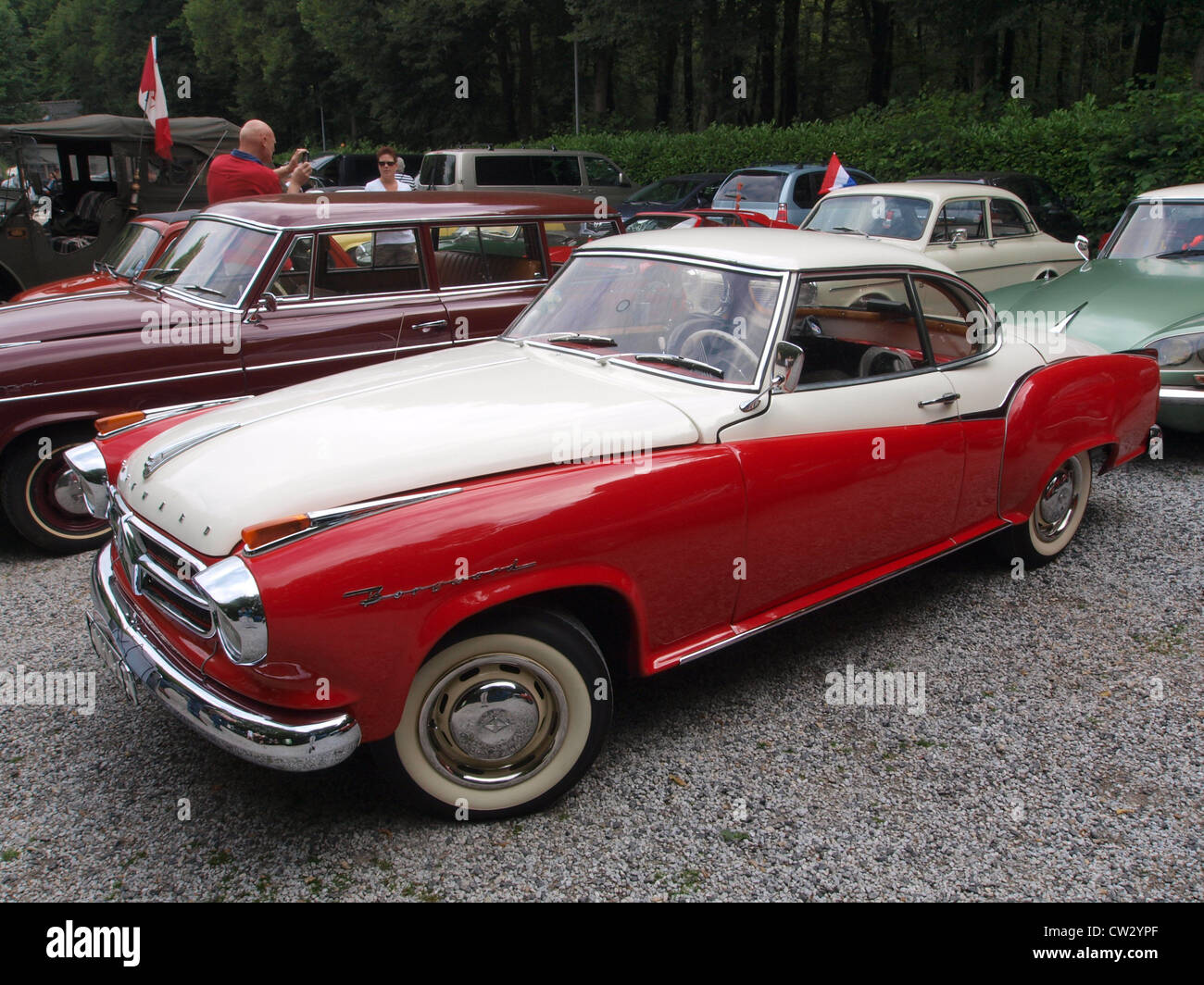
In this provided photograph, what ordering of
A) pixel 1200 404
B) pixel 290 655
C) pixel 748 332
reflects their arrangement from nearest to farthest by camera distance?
pixel 290 655, pixel 748 332, pixel 1200 404

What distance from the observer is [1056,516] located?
4.84 metres

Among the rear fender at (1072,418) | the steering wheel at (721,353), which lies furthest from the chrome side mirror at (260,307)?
the rear fender at (1072,418)

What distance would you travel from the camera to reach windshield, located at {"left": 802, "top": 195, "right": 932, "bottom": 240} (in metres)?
9.01

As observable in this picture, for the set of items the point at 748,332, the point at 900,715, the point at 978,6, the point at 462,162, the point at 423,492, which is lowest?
the point at 900,715

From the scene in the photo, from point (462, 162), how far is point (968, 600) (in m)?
13.8

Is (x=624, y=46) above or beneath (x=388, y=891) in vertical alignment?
above

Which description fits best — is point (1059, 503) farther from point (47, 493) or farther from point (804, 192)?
point (804, 192)

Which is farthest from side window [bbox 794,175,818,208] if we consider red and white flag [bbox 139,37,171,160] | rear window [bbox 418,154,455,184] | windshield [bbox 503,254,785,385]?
windshield [bbox 503,254,785,385]

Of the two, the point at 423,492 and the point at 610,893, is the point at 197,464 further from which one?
the point at 610,893

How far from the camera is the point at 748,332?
3.46m

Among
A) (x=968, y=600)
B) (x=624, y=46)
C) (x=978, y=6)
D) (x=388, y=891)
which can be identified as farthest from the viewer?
(x=624, y=46)

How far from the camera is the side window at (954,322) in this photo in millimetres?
4176

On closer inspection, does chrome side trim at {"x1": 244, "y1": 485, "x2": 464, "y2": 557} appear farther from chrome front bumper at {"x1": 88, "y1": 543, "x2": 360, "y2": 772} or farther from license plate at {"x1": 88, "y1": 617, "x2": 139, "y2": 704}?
license plate at {"x1": 88, "y1": 617, "x2": 139, "y2": 704}
